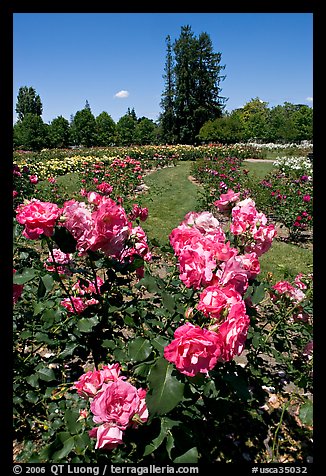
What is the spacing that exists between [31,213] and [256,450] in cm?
169

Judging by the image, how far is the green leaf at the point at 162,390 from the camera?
87 centimetres

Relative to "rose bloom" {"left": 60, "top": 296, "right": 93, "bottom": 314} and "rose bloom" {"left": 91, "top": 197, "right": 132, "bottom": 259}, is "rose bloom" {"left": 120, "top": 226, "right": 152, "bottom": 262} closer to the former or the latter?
"rose bloom" {"left": 91, "top": 197, "right": 132, "bottom": 259}

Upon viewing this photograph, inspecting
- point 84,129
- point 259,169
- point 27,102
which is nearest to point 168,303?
point 259,169

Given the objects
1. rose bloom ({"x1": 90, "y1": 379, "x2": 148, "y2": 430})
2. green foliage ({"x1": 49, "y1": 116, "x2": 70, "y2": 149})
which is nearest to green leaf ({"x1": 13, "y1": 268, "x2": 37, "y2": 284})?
rose bloom ({"x1": 90, "y1": 379, "x2": 148, "y2": 430})

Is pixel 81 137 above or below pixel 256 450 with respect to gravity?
above

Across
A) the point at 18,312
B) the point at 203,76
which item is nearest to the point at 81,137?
the point at 203,76

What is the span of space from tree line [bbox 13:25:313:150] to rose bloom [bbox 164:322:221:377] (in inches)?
1295

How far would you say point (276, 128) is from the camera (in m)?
39.2

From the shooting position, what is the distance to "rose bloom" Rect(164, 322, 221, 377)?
0.84 m

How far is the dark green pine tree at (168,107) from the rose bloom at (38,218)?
43.9 metres

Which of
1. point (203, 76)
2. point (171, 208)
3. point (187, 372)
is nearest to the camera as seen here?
point (187, 372)

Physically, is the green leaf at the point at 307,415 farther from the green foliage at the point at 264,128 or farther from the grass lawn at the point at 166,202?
the green foliage at the point at 264,128

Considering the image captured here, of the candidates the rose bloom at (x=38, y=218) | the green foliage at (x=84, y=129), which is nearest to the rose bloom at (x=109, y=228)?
the rose bloom at (x=38, y=218)
